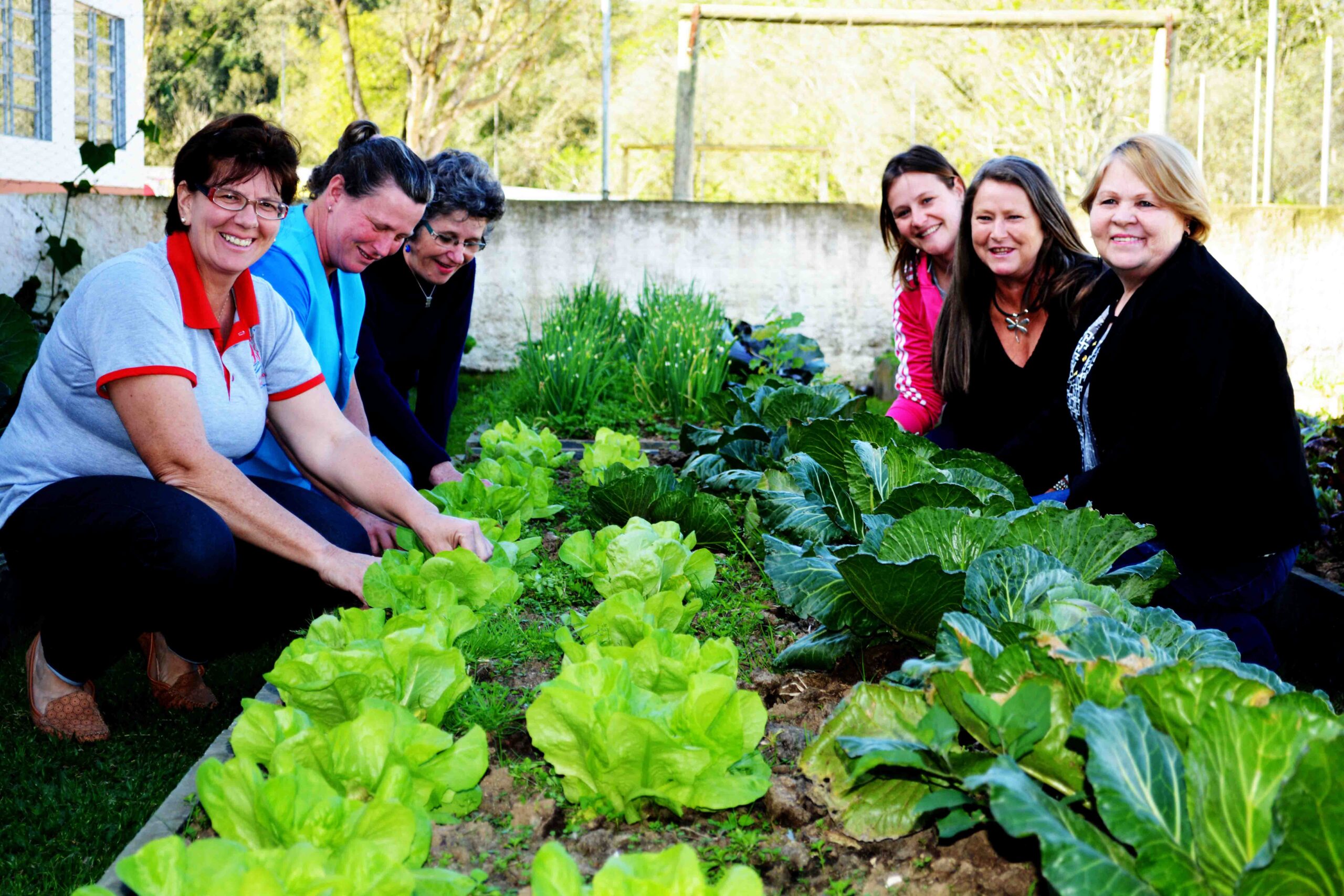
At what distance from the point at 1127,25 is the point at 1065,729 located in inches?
304

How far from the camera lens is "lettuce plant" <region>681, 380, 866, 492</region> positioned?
3295 millimetres

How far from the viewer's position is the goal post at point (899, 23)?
7398 mm

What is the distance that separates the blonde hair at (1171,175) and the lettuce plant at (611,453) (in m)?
1.65

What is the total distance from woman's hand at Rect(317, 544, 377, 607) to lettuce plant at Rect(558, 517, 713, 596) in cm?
A: 44

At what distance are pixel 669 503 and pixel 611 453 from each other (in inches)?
35.3

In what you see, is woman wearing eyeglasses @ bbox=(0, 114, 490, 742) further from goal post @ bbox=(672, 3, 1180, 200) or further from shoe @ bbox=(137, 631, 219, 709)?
goal post @ bbox=(672, 3, 1180, 200)

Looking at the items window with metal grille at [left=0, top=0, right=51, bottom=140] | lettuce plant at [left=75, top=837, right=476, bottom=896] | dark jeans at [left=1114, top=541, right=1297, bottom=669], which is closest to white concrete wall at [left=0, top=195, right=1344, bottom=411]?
window with metal grille at [left=0, top=0, right=51, bottom=140]

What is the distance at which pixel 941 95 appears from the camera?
50.8ft

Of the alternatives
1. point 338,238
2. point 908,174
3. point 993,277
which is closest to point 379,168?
point 338,238

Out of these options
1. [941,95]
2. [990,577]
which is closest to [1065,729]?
[990,577]

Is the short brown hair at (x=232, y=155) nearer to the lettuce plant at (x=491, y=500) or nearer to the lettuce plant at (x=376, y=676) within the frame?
the lettuce plant at (x=491, y=500)

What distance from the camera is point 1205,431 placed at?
2641mm

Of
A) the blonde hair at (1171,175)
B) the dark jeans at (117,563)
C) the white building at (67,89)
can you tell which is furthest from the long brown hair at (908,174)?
the white building at (67,89)

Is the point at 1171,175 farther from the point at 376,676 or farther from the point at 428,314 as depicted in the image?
the point at 428,314
